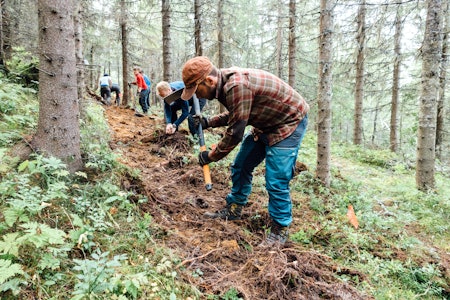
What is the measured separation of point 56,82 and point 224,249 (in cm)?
266

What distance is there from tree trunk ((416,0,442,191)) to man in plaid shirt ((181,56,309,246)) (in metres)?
4.24

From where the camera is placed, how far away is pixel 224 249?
3.12m

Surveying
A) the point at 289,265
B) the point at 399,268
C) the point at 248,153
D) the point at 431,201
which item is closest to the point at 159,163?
the point at 248,153

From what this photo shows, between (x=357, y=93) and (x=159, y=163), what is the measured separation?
10460 millimetres

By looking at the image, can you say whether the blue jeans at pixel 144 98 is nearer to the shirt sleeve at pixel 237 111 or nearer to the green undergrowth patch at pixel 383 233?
the green undergrowth patch at pixel 383 233

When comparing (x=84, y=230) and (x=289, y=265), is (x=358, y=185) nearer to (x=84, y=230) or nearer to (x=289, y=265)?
(x=289, y=265)

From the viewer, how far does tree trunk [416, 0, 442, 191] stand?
231 inches

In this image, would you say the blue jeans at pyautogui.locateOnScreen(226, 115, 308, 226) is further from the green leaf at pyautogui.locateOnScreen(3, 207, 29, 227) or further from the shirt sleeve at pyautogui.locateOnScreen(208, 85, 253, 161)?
the green leaf at pyautogui.locateOnScreen(3, 207, 29, 227)

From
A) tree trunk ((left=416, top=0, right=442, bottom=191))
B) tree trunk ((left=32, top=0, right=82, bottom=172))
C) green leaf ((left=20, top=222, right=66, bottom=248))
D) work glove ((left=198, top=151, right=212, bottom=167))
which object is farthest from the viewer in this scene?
tree trunk ((left=416, top=0, right=442, bottom=191))

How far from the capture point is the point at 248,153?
3811mm

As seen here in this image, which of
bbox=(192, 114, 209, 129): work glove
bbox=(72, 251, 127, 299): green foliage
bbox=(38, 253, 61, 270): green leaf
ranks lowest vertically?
bbox=(72, 251, 127, 299): green foliage

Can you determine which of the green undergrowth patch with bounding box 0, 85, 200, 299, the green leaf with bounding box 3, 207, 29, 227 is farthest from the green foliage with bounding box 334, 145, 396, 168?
the green leaf with bounding box 3, 207, 29, 227

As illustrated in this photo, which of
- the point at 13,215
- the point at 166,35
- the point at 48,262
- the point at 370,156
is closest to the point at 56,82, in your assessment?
the point at 13,215

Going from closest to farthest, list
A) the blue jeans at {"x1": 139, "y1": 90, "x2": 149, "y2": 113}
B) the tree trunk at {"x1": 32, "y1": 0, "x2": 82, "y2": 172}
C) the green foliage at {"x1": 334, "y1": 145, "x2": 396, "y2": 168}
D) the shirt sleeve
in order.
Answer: the shirt sleeve, the tree trunk at {"x1": 32, "y1": 0, "x2": 82, "y2": 172}, the green foliage at {"x1": 334, "y1": 145, "x2": 396, "y2": 168}, the blue jeans at {"x1": 139, "y1": 90, "x2": 149, "y2": 113}
